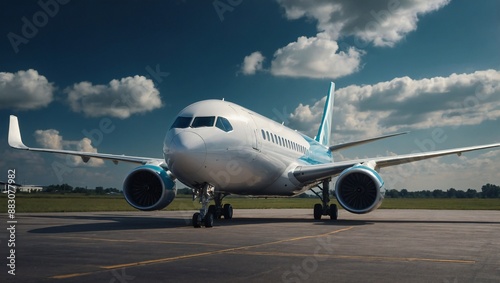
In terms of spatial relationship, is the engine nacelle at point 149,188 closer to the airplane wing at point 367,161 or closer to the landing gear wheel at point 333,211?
the airplane wing at point 367,161

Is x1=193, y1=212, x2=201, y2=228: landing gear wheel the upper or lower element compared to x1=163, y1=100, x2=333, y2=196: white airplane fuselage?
lower

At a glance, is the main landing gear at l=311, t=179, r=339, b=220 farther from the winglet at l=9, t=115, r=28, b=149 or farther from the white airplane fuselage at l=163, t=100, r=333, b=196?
the winglet at l=9, t=115, r=28, b=149

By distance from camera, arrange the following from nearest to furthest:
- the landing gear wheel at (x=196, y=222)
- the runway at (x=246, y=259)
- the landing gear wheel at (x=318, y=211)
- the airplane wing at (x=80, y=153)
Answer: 1. the runway at (x=246, y=259)
2. the landing gear wheel at (x=196, y=222)
3. the airplane wing at (x=80, y=153)
4. the landing gear wheel at (x=318, y=211)

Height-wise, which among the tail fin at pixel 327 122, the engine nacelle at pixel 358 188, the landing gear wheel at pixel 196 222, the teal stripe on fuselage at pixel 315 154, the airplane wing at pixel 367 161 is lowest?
the landing gear wheel at pixel 196 222

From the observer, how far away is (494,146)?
21141 millimetres

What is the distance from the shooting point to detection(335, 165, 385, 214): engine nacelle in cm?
1883

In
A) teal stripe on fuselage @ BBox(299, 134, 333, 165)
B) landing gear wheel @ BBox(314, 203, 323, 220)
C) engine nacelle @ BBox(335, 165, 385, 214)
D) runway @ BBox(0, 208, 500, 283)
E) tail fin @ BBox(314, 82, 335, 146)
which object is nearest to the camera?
runway @ BBox(0, 208, 500, 283)

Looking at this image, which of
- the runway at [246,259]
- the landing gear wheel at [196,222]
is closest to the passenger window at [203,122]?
the landing gear wheel at [196,222]

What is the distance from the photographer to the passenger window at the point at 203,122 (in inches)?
615

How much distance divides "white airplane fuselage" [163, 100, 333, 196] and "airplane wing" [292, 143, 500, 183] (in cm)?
67

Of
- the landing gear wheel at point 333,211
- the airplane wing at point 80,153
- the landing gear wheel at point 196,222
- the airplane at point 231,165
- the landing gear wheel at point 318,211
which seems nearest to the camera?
the airplane at point 231,165

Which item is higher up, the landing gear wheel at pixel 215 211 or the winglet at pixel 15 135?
the winglet at pixel 15 135

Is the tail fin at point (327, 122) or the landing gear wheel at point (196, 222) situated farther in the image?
the tail fin at point (327, 122)

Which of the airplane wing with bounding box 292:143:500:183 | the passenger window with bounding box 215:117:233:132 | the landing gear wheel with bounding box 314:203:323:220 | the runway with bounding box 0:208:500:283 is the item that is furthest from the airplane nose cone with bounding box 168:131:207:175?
the landing gear wheel with bounding box 314:203:323:220
